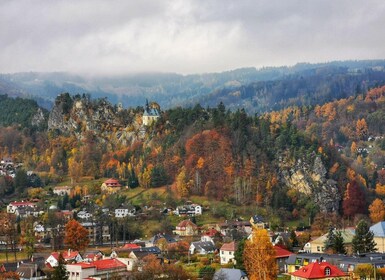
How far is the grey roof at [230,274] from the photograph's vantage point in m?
54.6

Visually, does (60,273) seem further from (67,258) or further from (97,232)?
(97,232)

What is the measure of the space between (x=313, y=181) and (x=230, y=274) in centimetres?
4103

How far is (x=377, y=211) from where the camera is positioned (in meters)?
87.7

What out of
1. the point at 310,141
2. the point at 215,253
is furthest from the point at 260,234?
the point at 310,141

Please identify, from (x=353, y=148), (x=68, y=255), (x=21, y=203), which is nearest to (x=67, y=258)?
(x=68, y=255)

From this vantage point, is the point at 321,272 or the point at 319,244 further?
the point at 319,244

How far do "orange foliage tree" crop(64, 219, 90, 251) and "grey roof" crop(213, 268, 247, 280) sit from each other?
21007mm

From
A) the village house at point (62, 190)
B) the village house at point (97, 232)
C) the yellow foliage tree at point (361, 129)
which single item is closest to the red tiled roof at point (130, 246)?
the village house at point (97, 232)

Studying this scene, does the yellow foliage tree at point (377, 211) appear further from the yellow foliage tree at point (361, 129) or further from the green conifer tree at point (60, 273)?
the yellow foliage tree at point (361, 129)

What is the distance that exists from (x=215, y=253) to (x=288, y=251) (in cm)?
885

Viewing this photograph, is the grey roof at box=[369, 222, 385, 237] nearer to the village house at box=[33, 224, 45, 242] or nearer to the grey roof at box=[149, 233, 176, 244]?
the grey roof at box=[149, 233, 176, 244]

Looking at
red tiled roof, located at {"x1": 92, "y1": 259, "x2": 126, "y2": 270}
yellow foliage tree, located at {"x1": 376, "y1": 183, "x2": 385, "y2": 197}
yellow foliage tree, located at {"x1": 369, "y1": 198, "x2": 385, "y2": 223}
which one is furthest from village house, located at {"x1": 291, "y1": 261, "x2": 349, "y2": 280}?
yellow foliage tree, located at {"x1": 376, "y1": 183, "x2": 385, "y2": 197}

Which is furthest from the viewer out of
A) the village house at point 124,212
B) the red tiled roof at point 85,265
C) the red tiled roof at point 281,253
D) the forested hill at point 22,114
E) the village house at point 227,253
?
the forested hill at point 22,114

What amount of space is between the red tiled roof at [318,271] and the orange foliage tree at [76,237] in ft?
88.0
